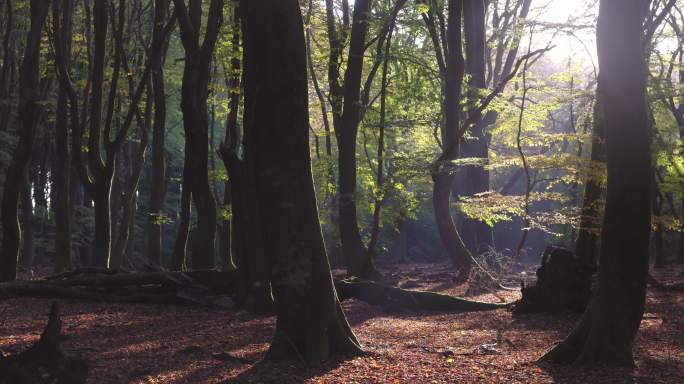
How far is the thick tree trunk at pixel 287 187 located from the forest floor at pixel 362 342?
0.46m

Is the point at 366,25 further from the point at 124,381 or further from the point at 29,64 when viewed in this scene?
the point at 124,381

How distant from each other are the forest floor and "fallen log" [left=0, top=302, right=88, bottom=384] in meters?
1.06

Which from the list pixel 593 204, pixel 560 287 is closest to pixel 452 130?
pixel 593 204

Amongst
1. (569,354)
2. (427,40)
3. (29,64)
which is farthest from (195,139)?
(427,40)

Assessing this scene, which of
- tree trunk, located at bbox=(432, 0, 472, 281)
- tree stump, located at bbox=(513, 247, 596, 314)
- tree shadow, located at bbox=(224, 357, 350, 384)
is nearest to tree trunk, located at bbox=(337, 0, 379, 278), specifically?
tree trunk, located at bbox=(432, 0, 472, 281)

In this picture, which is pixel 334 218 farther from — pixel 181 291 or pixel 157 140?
pixel 181 291

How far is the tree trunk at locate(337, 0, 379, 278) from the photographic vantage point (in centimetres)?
1580

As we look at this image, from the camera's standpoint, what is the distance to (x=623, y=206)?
6484mm

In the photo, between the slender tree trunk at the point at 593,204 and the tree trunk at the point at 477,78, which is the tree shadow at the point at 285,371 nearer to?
the slender tree trunk at the point at 593,204

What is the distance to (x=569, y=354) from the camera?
6688 mm

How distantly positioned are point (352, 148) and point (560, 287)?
6406mm

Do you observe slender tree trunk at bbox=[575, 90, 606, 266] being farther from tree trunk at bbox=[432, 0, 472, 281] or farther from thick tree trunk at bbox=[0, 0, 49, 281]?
thick tree trunk at bbox=[0, 0, 49, 281]

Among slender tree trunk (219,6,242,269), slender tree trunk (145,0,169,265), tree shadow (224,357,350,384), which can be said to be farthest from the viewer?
slender tree trunk (145,0,169,265)

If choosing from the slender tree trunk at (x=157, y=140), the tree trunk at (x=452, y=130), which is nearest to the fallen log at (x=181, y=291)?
the slender tree trunk at (x=157, y=140)
